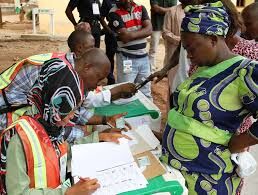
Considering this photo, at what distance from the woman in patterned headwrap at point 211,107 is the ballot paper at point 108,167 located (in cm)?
21

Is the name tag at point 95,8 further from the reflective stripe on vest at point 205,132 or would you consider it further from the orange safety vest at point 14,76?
the reflective stripe on vest at point 205,132

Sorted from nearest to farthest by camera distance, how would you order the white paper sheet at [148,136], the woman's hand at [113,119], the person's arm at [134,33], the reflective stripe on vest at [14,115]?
the reflective stripe on vest at [14,115], the white paper sheet at [148,136], the woman's hand at [113,119], the person's arm at [134,33]

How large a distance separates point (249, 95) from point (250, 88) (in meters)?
0.03

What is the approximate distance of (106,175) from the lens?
1.57 metres

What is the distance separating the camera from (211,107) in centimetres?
147

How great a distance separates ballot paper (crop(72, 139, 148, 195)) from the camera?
1.52m

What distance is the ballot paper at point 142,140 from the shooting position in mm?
1824

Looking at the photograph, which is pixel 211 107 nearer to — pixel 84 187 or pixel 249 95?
pixel 249 95

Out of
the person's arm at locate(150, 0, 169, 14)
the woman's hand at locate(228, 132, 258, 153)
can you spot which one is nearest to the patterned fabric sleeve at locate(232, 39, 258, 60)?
the woman's hand at locate(228, 132, 258, 153)

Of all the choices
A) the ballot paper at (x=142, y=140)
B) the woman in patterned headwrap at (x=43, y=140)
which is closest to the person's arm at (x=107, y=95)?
the ballot paper at (x=142, y=140)

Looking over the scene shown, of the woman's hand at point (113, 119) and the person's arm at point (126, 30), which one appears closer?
the woman's hand at point (113, 119)

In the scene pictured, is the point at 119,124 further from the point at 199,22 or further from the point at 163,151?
the point at 199,22

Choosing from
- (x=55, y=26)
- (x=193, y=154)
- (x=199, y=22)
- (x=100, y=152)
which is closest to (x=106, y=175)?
(x=100, y=152)

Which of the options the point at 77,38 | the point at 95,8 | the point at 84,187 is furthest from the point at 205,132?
the point at 95,8
